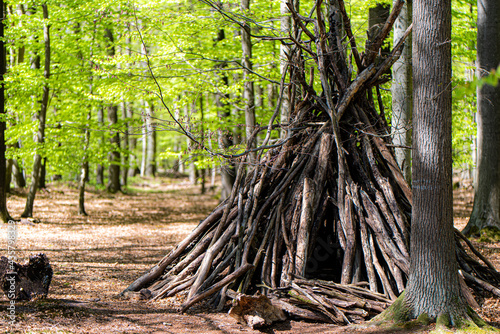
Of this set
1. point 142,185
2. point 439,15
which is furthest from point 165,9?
point 142,185

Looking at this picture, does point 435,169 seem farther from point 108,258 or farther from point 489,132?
point 108,258

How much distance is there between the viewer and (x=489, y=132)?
985cm

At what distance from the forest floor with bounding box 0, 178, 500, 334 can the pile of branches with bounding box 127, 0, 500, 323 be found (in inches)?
15.6

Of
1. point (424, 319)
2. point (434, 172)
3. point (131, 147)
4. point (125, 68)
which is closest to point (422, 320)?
point (424, 319)

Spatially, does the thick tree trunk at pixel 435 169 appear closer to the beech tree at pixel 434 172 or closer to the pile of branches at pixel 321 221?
the beech tree at pixel 434 172

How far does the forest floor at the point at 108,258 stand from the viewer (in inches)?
179

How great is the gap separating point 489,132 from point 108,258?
8.93m

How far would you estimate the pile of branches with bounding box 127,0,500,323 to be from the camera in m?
5.18

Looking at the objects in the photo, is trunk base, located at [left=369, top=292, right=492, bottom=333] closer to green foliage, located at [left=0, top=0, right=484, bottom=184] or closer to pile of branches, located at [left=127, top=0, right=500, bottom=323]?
pile of branches, located at [left=127, top=0, right=500, bottom=323]

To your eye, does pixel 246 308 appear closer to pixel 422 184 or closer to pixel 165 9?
pixel 422 184

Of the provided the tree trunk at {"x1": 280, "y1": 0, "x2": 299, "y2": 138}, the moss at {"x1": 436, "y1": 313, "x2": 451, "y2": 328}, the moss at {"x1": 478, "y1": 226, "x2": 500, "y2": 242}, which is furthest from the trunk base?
the moss at {"x1": 478, "y1": 226, "x2": 500, "y2": 242}

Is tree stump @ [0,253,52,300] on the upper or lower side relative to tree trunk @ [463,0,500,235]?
lower

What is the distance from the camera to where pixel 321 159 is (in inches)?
241

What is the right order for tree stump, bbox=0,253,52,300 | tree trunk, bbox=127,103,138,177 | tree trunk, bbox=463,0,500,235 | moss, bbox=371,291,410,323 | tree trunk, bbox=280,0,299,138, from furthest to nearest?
tree trunk, bbox=127,103,138,177
tree trunk, bbox=463,0,500,235
tree trunk, bbox=280,0,299,138
tree stump, bbox=0,253,52,300
moss, bbox=371,291,410,323
